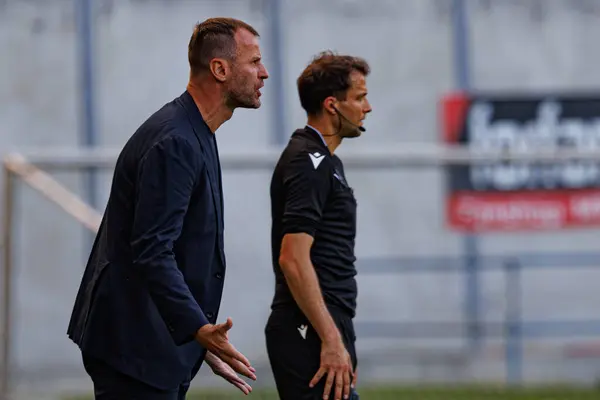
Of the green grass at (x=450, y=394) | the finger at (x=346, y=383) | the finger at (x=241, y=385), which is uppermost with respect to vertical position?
the finger at (x=241, y=385)

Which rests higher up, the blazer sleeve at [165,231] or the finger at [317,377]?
the blazer sleeve at [165,231]

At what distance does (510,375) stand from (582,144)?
3.28 metres

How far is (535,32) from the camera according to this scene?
14.6 m

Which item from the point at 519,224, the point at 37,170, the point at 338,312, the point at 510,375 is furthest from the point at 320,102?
the point at 519,224

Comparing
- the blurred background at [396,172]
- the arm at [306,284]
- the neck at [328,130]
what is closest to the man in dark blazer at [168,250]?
the arm at [306,284]

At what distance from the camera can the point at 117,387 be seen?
4000mm

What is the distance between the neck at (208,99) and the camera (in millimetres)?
4180

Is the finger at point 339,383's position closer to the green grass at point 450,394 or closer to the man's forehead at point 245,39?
the man's forehead at point 245,39

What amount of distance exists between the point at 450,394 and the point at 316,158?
17.6 ft

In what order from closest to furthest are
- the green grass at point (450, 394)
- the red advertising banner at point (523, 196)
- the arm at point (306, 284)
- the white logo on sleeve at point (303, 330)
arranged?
the arm at point (306, 284) → the white logo on sleeve at point (303, 330) → the green grass at point (450, 394) → the red advertising banner at point (523, 196)

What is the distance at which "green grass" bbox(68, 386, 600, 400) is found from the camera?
966cm

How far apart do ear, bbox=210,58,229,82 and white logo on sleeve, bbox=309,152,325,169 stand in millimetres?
915

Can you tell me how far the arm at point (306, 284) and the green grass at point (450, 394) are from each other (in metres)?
4.39

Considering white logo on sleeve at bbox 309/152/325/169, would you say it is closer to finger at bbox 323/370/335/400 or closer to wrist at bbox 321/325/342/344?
wrist at bbox 321/325/342/344
